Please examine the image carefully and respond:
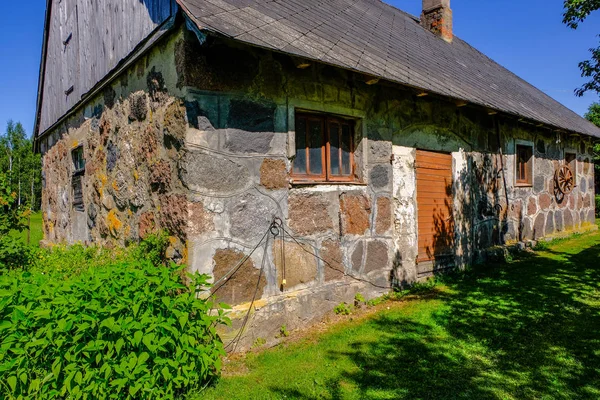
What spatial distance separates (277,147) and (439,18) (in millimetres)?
8617

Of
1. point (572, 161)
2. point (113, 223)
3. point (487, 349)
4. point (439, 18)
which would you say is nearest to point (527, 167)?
point (572, 161)

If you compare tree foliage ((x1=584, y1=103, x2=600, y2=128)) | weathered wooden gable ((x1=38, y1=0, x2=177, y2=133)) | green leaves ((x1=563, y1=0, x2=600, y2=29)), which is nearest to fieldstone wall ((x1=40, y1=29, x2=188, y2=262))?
weathered wooden gable ((x1=38, y1=0, x2=177, y2=133))

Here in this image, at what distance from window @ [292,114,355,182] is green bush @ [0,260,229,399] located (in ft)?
7.36

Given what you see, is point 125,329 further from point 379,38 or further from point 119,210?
point 379,38

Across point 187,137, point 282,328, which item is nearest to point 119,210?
point 187,137

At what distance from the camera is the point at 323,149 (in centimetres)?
488

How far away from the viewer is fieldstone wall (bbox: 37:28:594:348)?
3.80m

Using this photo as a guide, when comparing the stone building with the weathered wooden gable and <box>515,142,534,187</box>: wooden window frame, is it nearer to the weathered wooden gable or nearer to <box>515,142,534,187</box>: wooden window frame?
the weathered wooden gable

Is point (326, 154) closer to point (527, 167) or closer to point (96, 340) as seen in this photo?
point (96, 340)

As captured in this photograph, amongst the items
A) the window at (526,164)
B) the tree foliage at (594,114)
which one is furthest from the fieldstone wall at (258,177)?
the tree foliage at (594,114)

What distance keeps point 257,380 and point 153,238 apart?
1.81 metres

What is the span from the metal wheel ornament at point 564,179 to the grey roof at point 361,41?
1.54 m

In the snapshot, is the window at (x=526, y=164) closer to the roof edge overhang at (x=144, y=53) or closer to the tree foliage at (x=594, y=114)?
the roof edge overhang at (x=144, y=53)

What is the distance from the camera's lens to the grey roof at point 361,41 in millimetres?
3741
